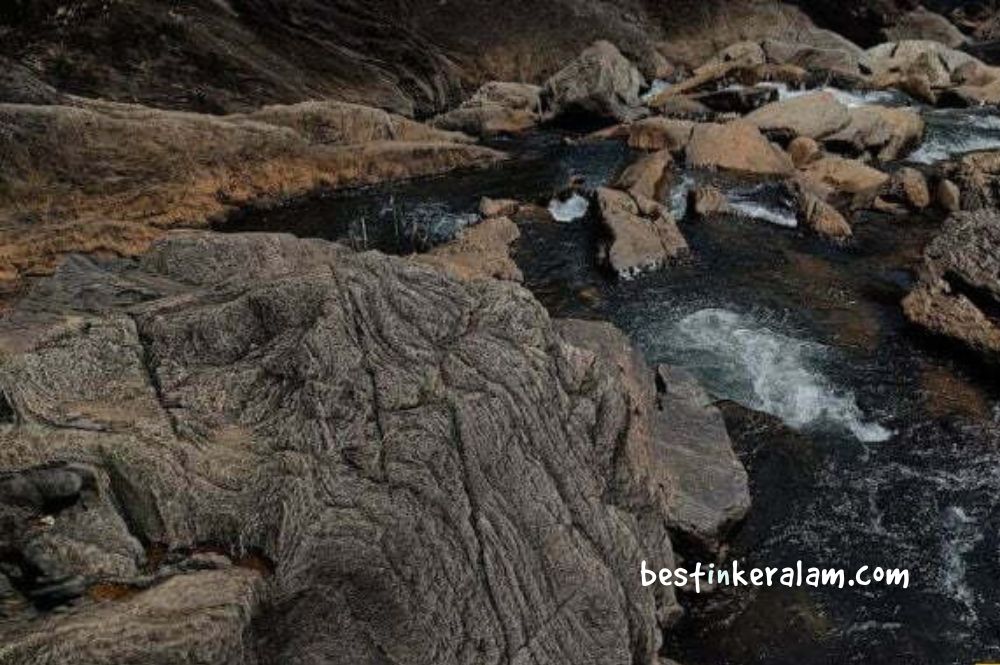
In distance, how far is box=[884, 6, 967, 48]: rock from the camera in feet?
218

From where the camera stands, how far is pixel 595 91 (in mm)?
40531

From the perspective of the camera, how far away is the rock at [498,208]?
28.4 meters

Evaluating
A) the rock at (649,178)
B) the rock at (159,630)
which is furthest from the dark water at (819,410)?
the rock at (159,630)

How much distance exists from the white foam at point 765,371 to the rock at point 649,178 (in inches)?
336

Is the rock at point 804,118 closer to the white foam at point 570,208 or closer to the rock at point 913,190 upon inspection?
the rock at point 913,190

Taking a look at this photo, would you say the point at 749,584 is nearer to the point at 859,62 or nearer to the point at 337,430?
the point at 337,430

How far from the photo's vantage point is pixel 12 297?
67.7 feet

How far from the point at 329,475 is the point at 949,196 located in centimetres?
2630

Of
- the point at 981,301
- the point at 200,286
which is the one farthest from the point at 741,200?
the point at 200,286

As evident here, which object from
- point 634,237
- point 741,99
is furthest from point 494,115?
point 634,237

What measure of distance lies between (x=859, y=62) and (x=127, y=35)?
44.1 m

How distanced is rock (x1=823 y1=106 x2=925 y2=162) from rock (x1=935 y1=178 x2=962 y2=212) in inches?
267

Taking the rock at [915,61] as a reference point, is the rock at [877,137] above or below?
above

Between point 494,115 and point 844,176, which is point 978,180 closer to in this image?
point 844,176
